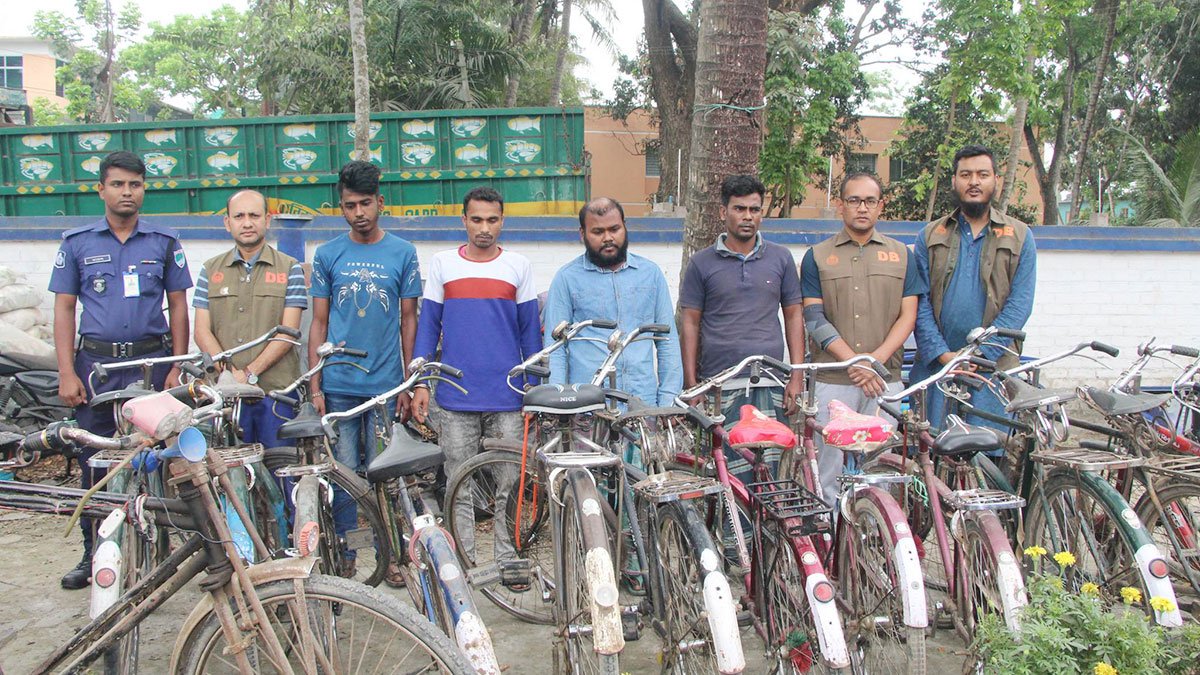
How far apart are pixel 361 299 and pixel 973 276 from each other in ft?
9.78

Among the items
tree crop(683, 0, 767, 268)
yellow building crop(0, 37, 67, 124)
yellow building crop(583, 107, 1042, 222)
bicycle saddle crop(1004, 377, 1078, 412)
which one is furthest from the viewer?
yellow building crop(0, 37, 67, 124)

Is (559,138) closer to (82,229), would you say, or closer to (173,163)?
(173,163)

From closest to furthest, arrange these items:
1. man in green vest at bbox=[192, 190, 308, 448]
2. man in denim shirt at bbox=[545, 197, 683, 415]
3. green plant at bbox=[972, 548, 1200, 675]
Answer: green plant at bbox=[972, 548, 1200, 675], man in denim shirt at bbox=[545, 197, 683, 415], man in green vest at bbox=[192, 190, 308, 448]

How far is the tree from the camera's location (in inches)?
190

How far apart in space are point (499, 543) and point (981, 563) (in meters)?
2.09

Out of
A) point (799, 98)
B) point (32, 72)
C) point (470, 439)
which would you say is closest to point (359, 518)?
point (470, 439)

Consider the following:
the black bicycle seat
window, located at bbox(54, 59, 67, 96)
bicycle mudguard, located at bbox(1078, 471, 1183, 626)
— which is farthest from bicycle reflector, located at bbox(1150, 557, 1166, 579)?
window, located at bbox(54, 59, 67, 96)

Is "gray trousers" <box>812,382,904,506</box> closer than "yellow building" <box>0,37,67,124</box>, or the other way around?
"gray trousers" <box>812,382,904,506</box>

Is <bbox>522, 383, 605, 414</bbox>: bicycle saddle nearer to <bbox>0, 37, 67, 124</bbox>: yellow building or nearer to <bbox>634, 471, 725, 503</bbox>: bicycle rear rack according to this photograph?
<bbox>634, 471, 725, 503</bbox>: bicycle rear rack

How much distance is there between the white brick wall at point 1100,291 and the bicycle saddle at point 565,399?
4389 millimetres

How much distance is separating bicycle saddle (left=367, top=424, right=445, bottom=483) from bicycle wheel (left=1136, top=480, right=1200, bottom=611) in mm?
2675

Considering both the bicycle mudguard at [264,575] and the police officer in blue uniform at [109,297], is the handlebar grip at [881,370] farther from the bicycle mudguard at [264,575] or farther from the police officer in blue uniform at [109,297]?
the police officer in blue uniform at [109,297]

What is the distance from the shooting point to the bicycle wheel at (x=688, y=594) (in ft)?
8.53

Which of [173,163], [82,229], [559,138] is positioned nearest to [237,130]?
[173,163]
